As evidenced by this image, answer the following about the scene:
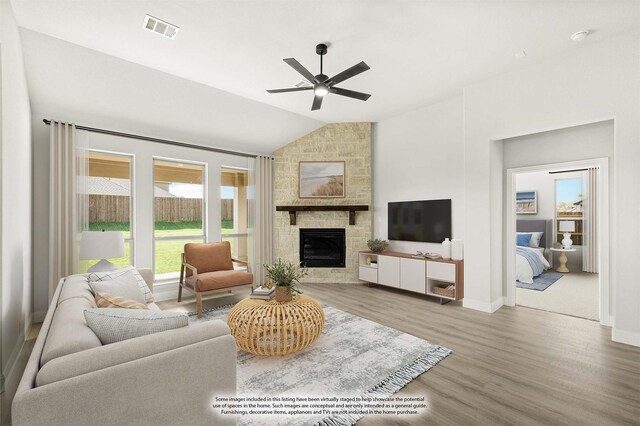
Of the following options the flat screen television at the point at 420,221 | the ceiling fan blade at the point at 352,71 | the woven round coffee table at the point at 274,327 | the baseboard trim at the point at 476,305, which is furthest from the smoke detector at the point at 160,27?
the baseboard trim at the point at 476,305

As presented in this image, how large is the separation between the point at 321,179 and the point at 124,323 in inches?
Answer: 183

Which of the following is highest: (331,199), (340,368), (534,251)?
(331,199)

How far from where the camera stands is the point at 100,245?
3.17 m

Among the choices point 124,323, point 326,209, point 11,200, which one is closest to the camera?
point 124,323

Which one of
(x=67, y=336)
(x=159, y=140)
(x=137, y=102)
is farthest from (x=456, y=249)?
(x=137, y=102)

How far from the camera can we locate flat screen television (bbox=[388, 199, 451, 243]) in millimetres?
4719

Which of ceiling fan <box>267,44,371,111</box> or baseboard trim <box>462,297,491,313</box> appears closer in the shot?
ceiling fan <box>267,44,371,111</box>

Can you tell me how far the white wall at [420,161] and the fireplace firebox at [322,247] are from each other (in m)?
0.78

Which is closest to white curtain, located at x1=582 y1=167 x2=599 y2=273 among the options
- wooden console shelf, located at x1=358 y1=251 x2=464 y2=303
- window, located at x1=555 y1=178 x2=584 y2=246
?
window, located at x1=555 y1=178 x2=584 y2=246

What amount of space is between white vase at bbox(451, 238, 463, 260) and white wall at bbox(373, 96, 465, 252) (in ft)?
0.78

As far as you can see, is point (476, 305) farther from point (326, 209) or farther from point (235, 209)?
point (235, 209)

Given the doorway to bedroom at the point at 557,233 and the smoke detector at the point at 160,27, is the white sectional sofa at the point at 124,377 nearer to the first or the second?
the smoke detector at the point at 160,27

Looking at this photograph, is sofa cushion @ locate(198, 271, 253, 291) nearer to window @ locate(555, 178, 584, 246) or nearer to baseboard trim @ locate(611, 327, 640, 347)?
baseboard trim @ locate(611, 327, 640, 347)

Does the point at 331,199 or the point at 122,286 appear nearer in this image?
the point at 122,286
